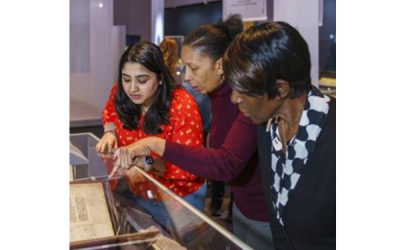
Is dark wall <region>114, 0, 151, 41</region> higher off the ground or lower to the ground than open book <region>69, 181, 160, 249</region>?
higher

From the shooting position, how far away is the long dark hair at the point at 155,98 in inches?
69.9

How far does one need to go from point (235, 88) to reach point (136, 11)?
30.6 ft

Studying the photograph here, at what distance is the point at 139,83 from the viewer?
1.81 metres

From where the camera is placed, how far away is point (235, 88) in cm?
113

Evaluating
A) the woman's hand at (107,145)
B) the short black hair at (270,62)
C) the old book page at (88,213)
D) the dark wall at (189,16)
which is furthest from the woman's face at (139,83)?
the dark wall at (189,16)

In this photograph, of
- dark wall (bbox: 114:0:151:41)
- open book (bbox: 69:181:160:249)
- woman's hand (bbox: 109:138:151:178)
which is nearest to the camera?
open book (bbox: 69:181:160:249)

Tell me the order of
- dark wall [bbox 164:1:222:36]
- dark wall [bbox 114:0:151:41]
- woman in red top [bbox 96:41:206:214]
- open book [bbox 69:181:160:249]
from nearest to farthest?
open book [bbox 69:181:160:249]
woman in red top [bbox 96:41:206:214]
dark wall [bbox 164:1:222:36]
dark wall [bbox 114:0:151:41]

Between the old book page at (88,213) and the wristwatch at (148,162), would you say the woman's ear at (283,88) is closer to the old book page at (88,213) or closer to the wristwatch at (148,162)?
the old book page at (88,213)

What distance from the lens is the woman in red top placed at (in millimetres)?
1717

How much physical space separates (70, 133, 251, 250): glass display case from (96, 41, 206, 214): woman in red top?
0.12 meters

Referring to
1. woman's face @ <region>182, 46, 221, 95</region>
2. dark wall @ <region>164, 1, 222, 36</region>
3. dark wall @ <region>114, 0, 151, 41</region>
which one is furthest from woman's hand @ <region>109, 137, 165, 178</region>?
dark wall @ <region>114, 0, 151, 41</region>

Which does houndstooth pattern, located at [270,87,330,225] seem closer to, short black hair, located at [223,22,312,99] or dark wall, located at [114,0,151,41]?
short black hair, located at [223,22,312,99]
